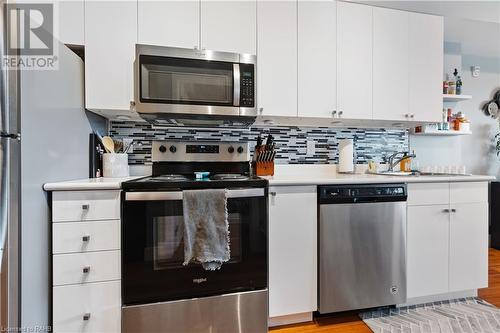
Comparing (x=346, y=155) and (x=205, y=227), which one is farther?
(x=346, y=155)

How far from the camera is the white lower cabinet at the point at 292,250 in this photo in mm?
1578

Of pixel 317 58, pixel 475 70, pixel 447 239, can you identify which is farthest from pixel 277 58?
pixel 475 70

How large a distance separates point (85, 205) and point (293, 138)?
1.58 meters

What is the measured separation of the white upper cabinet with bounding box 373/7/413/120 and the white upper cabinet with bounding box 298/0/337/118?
0.37m

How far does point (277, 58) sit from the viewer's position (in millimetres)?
1857

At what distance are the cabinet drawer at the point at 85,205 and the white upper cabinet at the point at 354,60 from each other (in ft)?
5.41

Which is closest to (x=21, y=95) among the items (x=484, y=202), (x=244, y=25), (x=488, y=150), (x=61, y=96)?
(x=61, y=96)

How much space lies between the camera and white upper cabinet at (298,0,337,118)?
190cm

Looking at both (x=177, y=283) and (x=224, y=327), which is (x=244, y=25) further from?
(x=224, y=327)

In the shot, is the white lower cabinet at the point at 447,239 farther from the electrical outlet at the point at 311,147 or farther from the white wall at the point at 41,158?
the white wall at the point at 41,158

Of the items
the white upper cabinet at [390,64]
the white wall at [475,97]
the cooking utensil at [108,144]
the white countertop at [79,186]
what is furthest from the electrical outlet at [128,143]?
the white wall at [475,97]

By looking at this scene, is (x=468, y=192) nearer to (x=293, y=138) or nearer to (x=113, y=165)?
(x=293, y=138)

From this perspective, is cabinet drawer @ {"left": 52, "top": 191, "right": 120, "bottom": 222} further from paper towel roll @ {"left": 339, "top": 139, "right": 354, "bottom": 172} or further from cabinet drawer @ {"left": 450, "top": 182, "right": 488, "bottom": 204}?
cabinet drawer @ {"left": 450, "top": 182, "right": 488, "bottom": 204}

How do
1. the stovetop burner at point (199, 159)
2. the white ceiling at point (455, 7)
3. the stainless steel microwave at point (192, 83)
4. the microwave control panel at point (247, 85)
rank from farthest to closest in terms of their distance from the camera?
the white ceiling at point (455, 7) → the stovetop burner at point (199, 159) → the microwave control panel at point (247, 85) → the stainless steel microwave at point (192, 83)
